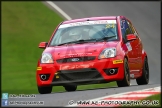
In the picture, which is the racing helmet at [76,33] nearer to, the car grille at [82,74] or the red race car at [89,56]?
the red race car at [89,56]

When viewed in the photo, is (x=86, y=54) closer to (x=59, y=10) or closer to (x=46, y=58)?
(x=46, y=58)

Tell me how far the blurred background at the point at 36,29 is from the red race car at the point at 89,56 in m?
4.60

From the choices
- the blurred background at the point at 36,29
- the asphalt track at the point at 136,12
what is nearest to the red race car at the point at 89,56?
the blurred background at the point at 36,29

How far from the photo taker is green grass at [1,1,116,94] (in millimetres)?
19438

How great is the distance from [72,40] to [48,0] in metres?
15.9

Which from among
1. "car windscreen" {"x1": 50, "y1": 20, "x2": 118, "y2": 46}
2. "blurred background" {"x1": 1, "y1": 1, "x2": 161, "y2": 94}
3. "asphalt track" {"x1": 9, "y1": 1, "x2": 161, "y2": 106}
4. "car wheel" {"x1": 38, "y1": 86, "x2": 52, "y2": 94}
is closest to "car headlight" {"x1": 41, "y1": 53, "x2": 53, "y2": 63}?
"car wheel" {"x1": 38, "y1": 86, "x2": 52, "y2": 94}

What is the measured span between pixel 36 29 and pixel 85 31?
12059 millimetres

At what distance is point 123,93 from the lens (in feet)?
33.6

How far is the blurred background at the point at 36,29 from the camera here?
66.8 ft

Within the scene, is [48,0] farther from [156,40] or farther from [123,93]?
[123,93]

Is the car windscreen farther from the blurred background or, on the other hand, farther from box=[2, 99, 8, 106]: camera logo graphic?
the blurred background

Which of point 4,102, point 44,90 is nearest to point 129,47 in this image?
point 44,90

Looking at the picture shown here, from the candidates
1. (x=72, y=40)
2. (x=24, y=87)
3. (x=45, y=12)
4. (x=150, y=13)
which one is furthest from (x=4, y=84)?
(x=150, y=13)

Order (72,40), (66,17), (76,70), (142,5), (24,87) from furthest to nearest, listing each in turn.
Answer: (142,5), (66,17), (24,87), (72,40), (76,70)
